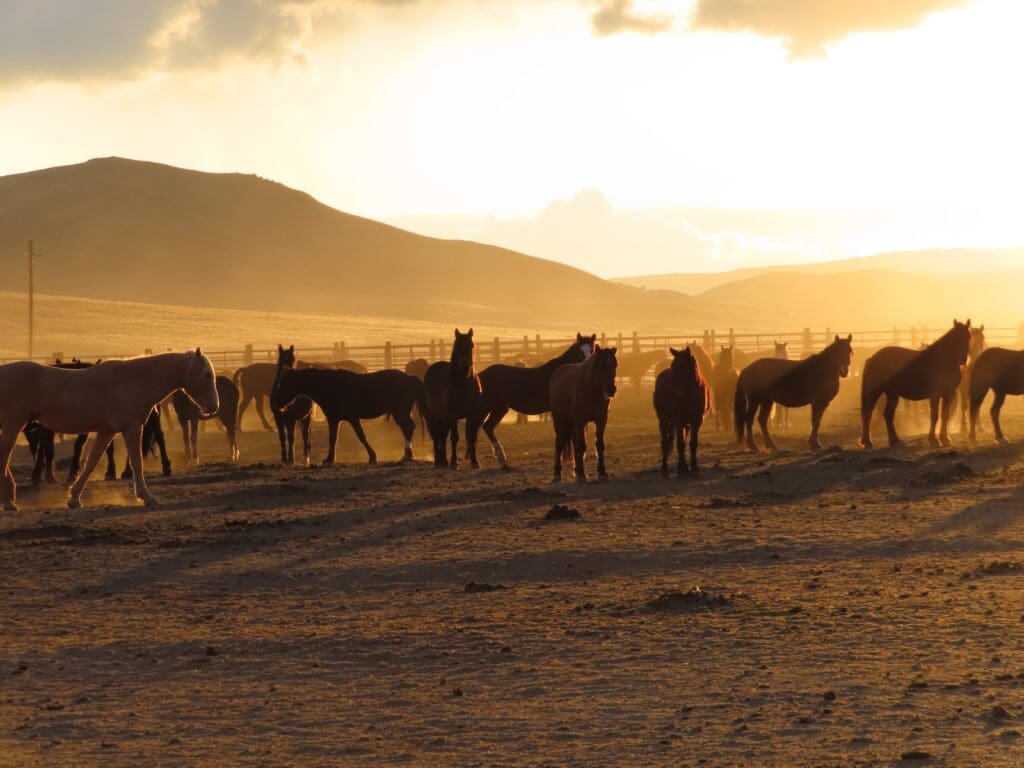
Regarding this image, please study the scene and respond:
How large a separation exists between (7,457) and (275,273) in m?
165

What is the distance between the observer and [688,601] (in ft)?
38.3

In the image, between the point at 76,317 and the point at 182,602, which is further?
the point at 76,317

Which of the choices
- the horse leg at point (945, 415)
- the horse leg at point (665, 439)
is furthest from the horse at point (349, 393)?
the horse leg at point (945, 415)

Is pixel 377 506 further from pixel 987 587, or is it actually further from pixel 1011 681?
pixel 1011 681

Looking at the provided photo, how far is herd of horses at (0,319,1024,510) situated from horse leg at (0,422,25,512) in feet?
0.06

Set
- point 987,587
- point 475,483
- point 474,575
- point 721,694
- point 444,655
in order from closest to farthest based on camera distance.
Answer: point 721,694
point 444,655
point 987,587
point 474,575
point 475,483

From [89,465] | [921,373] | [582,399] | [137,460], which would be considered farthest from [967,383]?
[89,465]

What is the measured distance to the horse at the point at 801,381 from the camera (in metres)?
26.3

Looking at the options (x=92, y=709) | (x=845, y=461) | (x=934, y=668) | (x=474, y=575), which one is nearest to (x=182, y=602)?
(x=474, y=575)

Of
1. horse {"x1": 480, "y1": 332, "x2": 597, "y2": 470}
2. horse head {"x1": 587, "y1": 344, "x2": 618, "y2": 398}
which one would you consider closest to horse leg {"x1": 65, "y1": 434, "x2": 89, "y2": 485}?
horse {"x1": 480, "y1": 332, "x2": 597, "y2": 470}

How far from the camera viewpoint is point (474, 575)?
13.6 meters

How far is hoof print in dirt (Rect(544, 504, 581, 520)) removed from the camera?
1714cm

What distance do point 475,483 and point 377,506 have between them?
2.92 metres

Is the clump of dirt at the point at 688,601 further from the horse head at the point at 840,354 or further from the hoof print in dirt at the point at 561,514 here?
the horse head at the point at 840,354
